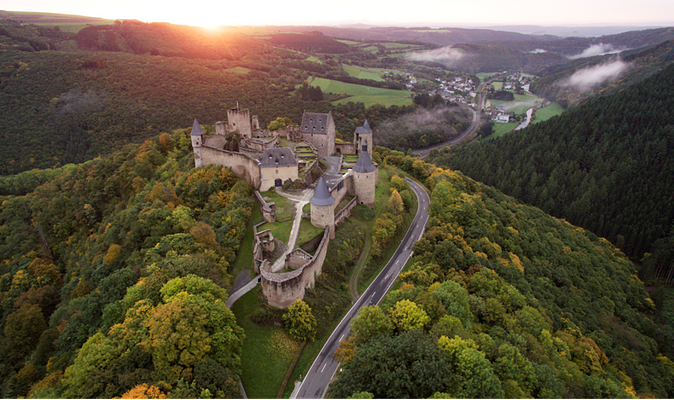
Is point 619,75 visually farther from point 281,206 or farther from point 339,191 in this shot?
point 281,206

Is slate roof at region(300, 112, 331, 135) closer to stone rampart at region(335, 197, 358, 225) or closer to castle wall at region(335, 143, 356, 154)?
castle wall at region(335, 143, 356, 154)

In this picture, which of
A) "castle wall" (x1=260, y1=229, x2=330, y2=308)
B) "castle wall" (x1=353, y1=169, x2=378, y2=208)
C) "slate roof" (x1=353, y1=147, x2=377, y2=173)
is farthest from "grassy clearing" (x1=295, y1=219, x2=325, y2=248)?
"slate roof" (x1=353, y1=147, x2=377, y2=173)

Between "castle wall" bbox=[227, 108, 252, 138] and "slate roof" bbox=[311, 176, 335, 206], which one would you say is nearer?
"slate roof" bbox=[311, 176, 335, 206]

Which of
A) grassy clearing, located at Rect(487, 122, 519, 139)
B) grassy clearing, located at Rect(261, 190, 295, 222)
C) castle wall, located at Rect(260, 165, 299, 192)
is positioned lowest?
grassy clearing, located at Rect(487, 122, 519, 139)

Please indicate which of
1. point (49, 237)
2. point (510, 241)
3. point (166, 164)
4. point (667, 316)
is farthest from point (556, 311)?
point (49, 237)

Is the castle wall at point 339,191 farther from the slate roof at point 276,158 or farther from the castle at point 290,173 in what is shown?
the slate roof at point 276,158

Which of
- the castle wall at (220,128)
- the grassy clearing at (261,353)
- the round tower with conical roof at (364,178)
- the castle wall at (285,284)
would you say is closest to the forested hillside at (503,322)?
the grassy clearing at (261,353)
